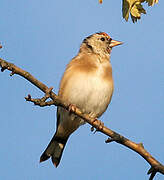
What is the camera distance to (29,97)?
417 cm

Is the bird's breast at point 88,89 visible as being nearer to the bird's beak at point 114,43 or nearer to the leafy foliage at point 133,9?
the bird's beak at point 114,43

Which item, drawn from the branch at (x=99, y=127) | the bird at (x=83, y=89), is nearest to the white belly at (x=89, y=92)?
the bird at (x=83, y=89)

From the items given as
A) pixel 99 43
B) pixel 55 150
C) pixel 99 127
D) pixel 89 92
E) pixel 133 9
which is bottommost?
pixel 99 127

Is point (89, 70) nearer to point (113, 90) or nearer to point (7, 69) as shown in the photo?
point (113, 90)

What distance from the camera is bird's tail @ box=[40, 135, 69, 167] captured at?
7.45 m

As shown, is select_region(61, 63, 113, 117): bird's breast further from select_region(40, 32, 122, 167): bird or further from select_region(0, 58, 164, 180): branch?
select_region(0, 58, 164, 180): branch

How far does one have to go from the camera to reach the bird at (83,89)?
21.2 ft

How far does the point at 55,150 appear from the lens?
25.3 feet

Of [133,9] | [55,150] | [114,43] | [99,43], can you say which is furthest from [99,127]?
[114,43]

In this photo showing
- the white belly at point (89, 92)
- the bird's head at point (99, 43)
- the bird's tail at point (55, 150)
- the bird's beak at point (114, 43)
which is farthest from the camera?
the bird's beak at point (114, 43)

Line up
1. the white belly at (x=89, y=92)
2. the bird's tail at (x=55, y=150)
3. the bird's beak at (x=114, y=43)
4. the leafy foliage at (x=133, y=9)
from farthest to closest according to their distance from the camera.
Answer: the bird's beak at (x=114, y=43) < the bird's tail at (x=55, y=150) < the white belly at (x=89, y=92) < the leafy foliage at (x=133, y=9)

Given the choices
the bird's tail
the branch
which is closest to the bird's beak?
the bird's tail

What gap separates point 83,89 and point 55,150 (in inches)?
74.0

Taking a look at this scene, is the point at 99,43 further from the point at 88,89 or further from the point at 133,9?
the point at 133,9
